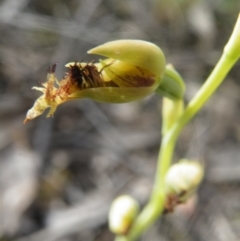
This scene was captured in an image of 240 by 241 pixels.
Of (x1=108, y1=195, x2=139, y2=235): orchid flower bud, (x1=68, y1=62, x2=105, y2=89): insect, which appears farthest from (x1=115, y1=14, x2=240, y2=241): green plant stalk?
(x1=68, y1=62, x2=105, y2=89): insect

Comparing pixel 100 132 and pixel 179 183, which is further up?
pixel 179 183

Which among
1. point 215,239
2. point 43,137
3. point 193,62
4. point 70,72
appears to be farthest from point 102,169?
point 70,72

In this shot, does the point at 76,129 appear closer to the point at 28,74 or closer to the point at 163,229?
the point at 28,74

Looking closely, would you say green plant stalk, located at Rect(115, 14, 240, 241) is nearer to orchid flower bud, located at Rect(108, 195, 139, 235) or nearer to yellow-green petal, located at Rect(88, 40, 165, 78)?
orchid flower bud, located at Rect(108, 195, 139, 235)

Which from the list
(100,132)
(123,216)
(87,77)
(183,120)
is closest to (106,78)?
(87,77)

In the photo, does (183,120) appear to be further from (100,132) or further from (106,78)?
(100,132)

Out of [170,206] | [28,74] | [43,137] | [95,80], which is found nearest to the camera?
[95,80]
